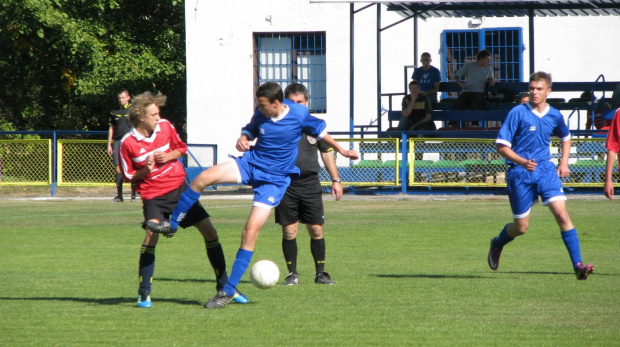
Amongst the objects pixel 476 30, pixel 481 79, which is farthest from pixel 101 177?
pixel 476 30

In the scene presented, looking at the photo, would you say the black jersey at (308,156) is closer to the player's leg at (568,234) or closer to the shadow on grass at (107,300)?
the shadow on grass at (107,300)

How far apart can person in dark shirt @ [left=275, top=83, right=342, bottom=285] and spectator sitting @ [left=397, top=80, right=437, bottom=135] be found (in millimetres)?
12885

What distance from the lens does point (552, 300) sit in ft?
26.5

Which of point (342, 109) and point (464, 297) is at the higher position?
point (342, 109)

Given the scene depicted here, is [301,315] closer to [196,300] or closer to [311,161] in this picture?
[196,300]

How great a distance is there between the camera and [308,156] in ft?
31.4

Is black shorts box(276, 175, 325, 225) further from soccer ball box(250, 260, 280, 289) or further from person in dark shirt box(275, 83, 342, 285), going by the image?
soccer ball box(250, 260, 280, 289)

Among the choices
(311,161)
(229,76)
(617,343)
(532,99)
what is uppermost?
(229,76)

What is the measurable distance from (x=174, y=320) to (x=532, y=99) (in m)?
4.22

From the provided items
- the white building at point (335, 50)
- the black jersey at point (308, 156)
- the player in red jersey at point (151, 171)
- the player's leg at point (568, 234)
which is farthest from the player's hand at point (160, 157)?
the white building at point (335, 50)

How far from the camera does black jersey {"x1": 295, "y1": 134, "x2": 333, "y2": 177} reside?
9479 mm

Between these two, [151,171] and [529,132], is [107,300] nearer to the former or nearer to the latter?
[151,171]

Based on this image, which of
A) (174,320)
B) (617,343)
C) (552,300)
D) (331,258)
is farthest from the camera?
(331,258)

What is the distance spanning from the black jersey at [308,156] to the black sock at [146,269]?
6.72 ft
